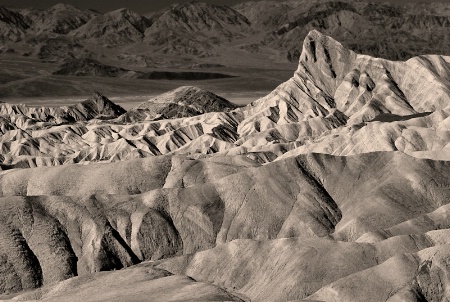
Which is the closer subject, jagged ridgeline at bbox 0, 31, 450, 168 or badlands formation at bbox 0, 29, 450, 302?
badlands formation at bbox 0, 29, 450, 302

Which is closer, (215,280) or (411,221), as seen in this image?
(215,280)

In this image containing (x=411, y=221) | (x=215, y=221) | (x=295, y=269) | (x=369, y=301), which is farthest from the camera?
(x=215, y=221)

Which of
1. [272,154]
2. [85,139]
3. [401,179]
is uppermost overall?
[401,179]

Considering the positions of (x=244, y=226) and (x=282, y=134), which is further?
(x=282, y=134)

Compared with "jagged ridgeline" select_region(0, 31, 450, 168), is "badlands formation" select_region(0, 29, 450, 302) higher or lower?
higher

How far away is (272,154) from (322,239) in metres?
60.6

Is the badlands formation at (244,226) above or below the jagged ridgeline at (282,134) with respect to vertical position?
above

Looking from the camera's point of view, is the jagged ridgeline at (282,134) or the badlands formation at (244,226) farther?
the jagged ridgeline at (282,134)

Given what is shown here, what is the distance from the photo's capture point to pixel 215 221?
99.6m

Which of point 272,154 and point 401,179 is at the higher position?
point 401,179

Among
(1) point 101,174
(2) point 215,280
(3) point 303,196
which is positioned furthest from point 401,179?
(1) point 101,174

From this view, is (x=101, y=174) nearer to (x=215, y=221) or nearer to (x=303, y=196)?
(x=215, y=221)

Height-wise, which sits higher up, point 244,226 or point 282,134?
point 244,226

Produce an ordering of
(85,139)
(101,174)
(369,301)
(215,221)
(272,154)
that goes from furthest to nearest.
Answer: (85,139)
(272,154)
(101,174)
(215,221)
(369,301)
